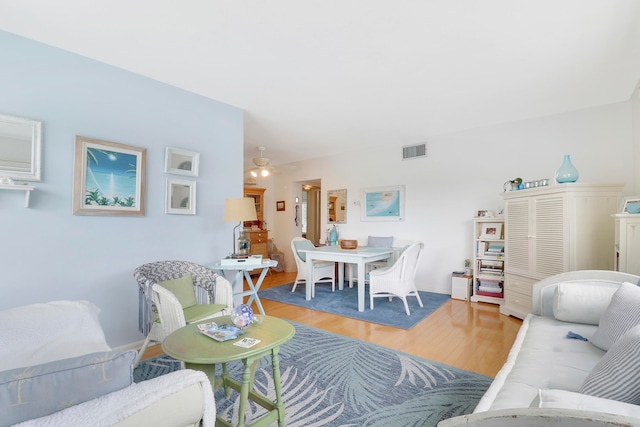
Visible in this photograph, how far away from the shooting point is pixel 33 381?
0.69 meters

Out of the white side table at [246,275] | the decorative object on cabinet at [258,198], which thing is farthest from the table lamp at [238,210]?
the decorative object on cabinet at [258,198]

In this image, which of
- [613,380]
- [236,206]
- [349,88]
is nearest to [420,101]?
[349,88]

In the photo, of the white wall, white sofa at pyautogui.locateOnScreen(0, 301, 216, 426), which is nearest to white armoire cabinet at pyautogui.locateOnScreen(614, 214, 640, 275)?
the white wall

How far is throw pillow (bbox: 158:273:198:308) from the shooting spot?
2439 mm

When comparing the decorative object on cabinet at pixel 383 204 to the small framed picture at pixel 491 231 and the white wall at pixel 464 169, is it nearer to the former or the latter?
the white wall at pixel 464 169

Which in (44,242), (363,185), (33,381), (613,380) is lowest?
(613,380)

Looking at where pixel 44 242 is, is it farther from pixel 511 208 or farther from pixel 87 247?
pixel 511 208

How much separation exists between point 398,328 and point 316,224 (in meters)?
4.96

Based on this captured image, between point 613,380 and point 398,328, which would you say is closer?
point 613,380

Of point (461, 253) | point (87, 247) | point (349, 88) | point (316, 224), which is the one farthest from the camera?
point (316, 224)

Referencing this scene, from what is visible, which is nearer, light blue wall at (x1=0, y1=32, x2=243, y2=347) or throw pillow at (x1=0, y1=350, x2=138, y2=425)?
throw pillow at (x1=0, y1=350, x2=138, y2=425)

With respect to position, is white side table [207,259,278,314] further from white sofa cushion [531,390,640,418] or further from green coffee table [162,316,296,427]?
white sofa cushion [531,390,640,418]

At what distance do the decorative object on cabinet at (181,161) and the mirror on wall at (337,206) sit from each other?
127 inches

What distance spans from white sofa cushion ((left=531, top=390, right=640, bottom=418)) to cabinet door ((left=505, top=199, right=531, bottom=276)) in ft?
9.61
